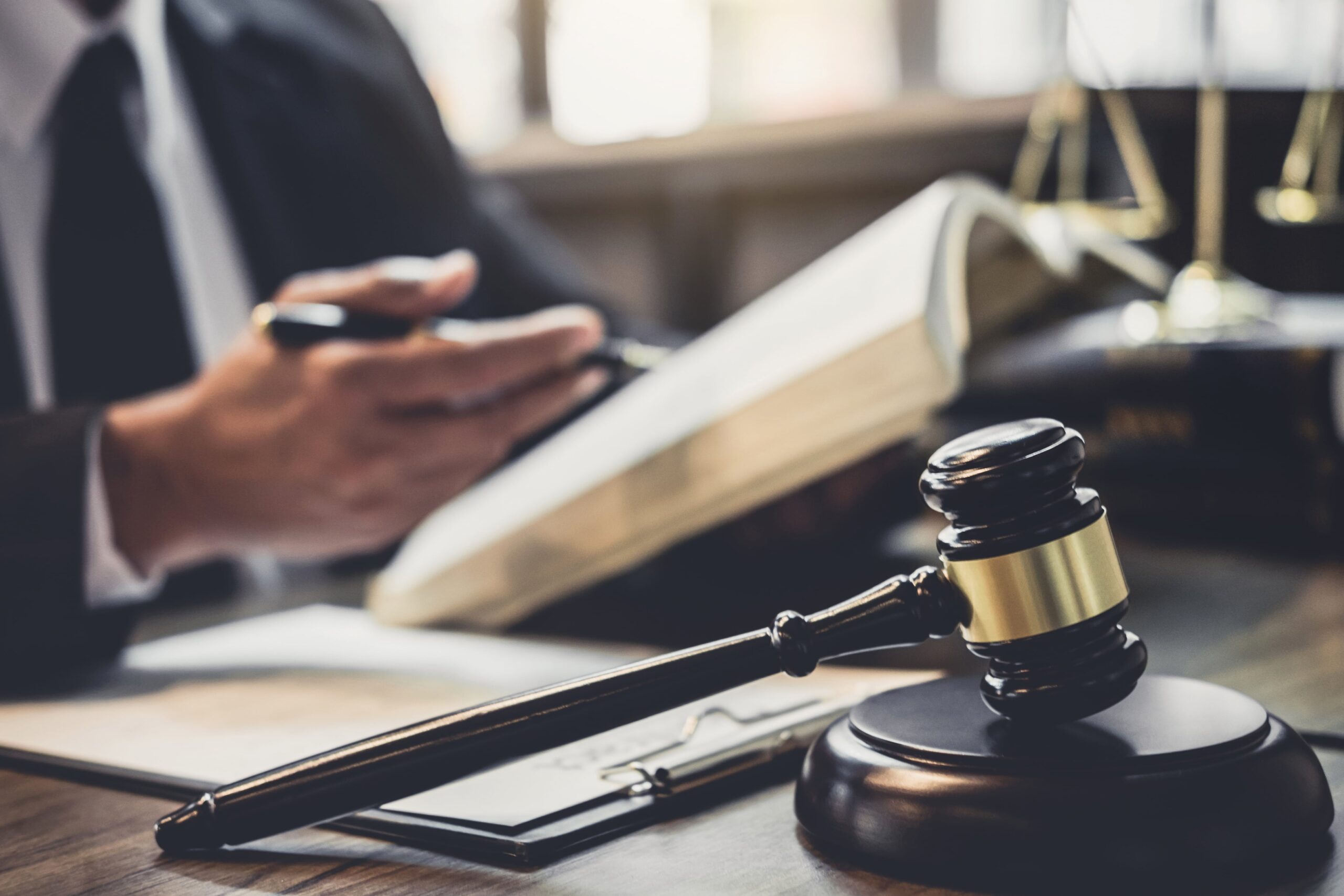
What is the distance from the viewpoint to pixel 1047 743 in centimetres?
36

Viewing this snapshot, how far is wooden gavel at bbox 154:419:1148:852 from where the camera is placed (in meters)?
0.36

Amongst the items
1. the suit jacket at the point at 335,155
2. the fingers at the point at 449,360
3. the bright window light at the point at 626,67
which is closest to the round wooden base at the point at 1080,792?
the fingers at the point at 449,360

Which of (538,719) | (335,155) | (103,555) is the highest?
(335,155)

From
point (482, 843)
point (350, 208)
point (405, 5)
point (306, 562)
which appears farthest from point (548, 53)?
point (482, 843)

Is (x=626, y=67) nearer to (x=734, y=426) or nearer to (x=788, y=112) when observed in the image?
(x=788, y=112)

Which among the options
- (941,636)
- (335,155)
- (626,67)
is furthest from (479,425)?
(626,67)

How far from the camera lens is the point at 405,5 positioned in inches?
126

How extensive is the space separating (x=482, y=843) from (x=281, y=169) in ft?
3.87

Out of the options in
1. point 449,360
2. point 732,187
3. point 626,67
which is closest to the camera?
point 449,360

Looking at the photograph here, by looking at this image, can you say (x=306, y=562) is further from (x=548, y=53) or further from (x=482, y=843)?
(x=548, y=53)

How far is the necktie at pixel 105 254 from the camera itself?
0.99 metres

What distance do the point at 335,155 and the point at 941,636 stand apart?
1234 millimetres

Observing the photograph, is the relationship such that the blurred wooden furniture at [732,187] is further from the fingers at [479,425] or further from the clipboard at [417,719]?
the clipboard at [417,719]

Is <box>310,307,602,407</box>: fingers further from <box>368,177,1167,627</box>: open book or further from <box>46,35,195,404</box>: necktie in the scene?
<box>46,35,195,404</box>: necktie
